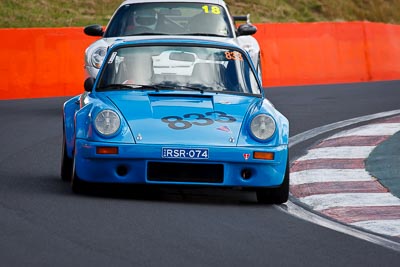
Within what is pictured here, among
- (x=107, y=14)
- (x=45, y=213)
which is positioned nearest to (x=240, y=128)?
(x=45, y=213)

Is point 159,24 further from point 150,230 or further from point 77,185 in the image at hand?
point 150,230

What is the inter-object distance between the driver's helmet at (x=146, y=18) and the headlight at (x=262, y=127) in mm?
6737

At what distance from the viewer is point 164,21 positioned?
1614 centimetres

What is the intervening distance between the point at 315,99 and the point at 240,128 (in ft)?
32.8

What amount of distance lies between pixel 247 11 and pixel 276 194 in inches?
949

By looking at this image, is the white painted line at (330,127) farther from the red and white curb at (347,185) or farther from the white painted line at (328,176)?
the white painted line at (328,176)

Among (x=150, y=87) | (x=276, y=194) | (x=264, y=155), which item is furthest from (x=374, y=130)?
(x=264, y=155)

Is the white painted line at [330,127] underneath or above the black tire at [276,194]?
underneath

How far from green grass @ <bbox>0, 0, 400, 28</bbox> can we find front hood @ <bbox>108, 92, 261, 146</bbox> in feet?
62.5

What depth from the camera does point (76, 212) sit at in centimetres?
855

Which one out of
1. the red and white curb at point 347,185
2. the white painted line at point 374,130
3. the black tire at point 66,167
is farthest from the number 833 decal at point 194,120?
the white painted line at point 374,130

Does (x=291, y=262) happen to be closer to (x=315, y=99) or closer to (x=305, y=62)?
(x=315, y=99)

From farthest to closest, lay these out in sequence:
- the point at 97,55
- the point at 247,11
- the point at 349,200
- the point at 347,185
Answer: the point at 247,11 → the point at 97,55 → the point at 347,185 → the point at 349,200

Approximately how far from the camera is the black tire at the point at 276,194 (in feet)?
31.0
